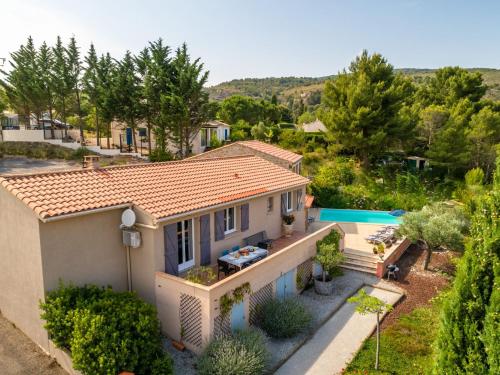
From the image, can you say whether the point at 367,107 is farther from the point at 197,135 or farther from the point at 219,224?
the point at 219,224

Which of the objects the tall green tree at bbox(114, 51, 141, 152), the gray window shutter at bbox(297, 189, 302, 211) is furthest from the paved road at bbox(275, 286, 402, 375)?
the tall green tree at bbox(114, 51, 141, 152)

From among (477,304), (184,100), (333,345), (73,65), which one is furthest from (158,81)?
(477,304)

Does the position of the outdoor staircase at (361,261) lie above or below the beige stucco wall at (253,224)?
below

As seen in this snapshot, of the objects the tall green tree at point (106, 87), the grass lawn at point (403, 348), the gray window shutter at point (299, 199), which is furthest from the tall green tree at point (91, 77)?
the grass lawn at point (403, 348)

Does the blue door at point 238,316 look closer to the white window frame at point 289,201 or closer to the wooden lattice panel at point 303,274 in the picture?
the wooden lattice panel at point 303,274

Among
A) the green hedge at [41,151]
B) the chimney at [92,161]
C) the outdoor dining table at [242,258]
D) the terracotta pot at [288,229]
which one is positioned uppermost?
the chimney at [92,161]

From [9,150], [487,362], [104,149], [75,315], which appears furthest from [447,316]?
[9,150]

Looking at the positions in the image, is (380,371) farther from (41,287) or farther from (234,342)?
(41,287)
